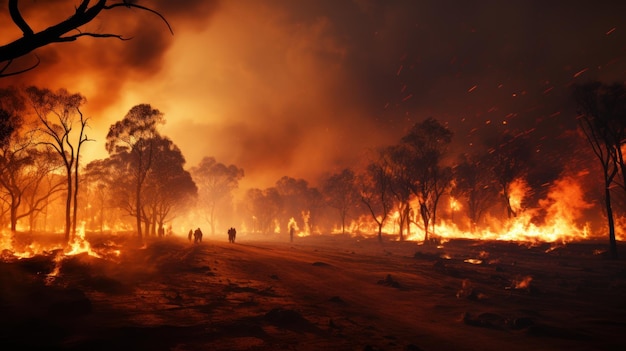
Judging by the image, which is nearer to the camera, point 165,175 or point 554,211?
point 165,175

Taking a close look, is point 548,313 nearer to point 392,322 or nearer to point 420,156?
point 392,322

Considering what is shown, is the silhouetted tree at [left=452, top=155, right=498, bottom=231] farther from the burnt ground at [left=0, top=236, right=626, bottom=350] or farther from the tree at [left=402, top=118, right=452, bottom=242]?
the burnt ground at [left=0, top=236, right=626, bottom=350]

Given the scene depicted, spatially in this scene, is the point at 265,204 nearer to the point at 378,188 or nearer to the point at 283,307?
the point at 378,188

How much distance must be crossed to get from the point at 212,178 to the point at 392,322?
8388cm

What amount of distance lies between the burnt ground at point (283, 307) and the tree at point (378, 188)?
35.8m

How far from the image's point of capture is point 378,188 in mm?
78062

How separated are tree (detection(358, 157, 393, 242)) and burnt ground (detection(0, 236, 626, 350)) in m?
35.8

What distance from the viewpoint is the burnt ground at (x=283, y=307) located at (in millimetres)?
9453

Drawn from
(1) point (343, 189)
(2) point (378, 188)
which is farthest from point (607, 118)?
(1) point (343, 189)

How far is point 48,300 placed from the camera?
1132cm

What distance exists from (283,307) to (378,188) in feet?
219

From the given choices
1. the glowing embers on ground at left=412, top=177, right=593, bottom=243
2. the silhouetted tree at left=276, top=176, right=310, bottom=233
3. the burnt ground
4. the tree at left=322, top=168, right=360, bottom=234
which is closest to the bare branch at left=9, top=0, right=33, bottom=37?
the burnt ground

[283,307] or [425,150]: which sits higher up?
[425,150]

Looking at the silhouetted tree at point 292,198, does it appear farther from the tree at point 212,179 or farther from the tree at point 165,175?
the tree at point 165,175
